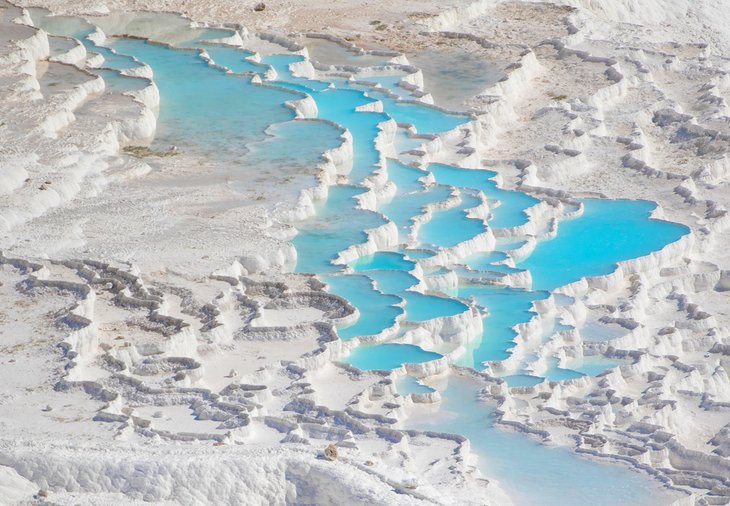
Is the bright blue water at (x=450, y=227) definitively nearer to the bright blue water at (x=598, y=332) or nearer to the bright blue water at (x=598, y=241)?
the bright blue water at (x=598, y=241)

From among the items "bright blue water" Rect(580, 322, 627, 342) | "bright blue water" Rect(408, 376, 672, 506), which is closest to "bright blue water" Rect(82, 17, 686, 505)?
"bright blue water" Rect(408, 376, 672, 506)

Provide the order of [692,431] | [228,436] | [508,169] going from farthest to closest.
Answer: [508,169]
[692,431]
[228,436]

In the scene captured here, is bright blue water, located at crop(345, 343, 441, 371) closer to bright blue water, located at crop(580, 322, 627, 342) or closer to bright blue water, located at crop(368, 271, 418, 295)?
bright blue water, located at crop(368, 271, 418, 295)

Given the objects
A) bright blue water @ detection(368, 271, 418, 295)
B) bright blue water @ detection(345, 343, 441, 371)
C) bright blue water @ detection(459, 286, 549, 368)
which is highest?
bright blue water @ detection(368, 271, 418, 295)

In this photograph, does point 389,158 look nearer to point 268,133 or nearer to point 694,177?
point 268,133

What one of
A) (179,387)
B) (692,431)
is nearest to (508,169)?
(692,431)

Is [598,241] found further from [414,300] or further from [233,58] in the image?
[233,58]

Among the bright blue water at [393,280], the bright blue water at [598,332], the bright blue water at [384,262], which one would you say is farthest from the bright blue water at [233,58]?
the bright blue water at [598,332]
